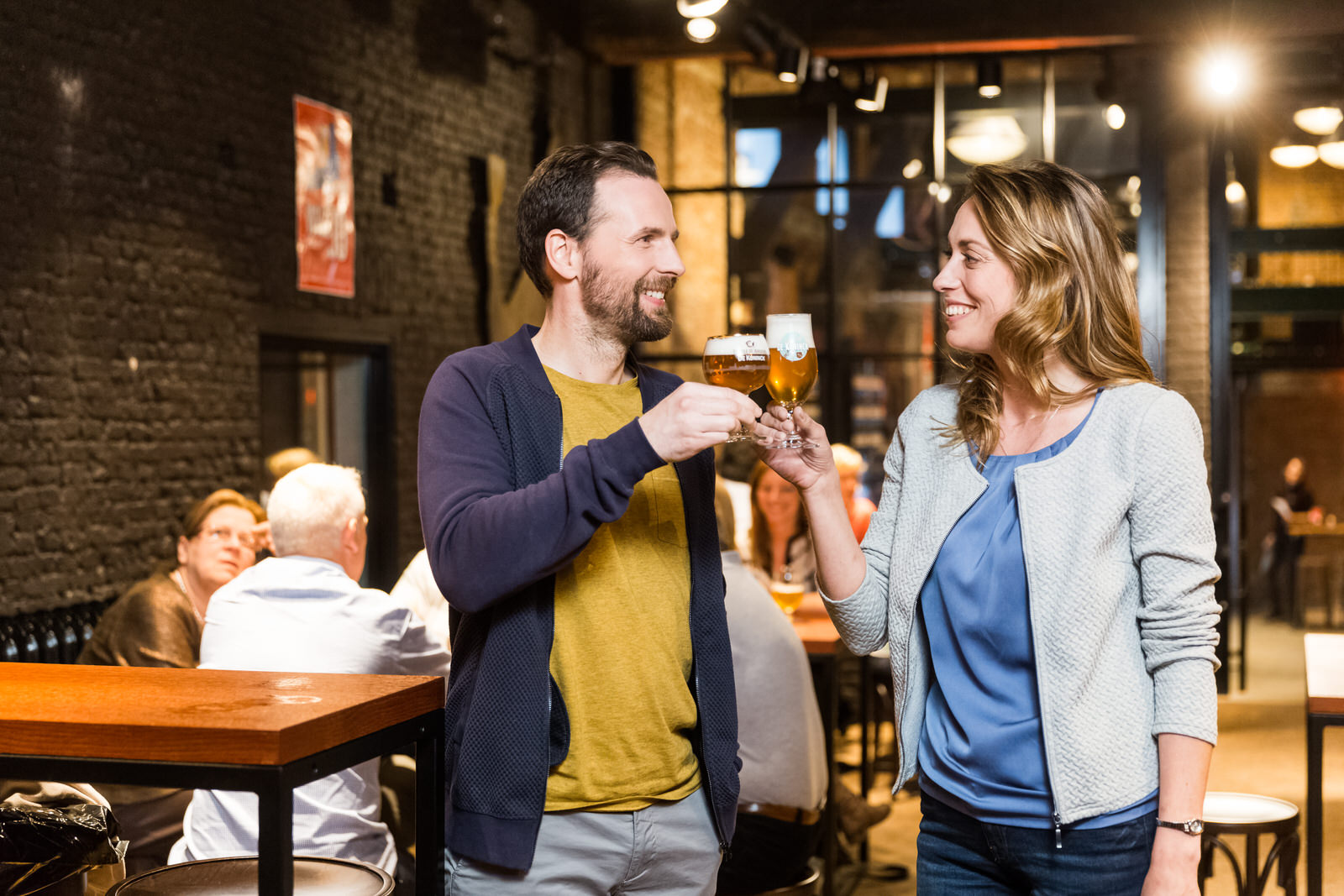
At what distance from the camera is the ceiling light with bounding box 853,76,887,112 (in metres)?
8.01

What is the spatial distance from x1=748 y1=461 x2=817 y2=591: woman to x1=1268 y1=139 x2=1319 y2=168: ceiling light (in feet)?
16.3

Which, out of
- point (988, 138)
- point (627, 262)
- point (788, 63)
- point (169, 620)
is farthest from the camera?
point (988, 138)

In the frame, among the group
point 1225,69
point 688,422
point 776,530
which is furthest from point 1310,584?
point 688,422

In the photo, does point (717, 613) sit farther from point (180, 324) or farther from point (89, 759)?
point (180, 324)

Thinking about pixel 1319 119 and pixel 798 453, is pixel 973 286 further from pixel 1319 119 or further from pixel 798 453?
pixel 1319 119

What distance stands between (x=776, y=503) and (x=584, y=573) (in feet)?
10.8

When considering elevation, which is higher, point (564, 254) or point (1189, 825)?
point (564, 254)

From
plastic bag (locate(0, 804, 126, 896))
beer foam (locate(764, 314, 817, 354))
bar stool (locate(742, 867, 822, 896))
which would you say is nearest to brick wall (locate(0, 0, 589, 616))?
plastic bag (locate(0, 804, 126, 896))

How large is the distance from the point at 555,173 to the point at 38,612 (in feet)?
10.3

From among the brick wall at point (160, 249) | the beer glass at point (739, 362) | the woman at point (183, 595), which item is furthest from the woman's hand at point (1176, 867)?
the brick wall at point (160, 249)

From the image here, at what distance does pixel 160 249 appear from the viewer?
4.60 meters

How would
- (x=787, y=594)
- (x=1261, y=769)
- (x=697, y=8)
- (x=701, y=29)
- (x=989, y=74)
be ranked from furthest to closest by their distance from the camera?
(x=989, y=74) < (x=701, y=29) < (x=697, y=8) < (x=1261, y=769) < (x=787, y=594)

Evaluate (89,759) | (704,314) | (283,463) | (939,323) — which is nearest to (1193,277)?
(939,323)

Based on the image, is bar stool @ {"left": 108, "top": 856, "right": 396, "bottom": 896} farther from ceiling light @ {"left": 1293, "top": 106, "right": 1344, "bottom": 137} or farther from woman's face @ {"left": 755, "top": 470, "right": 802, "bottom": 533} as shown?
ceiling light @ {"left": 1293, "top": 106, "right": 1344, "bottom": 137}
